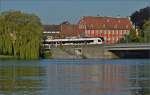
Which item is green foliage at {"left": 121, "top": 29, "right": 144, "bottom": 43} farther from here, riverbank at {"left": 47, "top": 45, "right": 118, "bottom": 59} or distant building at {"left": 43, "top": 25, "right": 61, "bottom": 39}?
distant building at {"left": 43, "top": 25, "right": 61, "bottom": 39}

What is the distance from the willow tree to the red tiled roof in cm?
5735

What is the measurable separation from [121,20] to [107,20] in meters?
4.82

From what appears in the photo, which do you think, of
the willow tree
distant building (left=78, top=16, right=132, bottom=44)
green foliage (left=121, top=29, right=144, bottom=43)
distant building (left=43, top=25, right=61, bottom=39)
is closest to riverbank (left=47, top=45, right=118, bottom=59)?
green foliage (left=121, top=29, right=144, bottom=43)

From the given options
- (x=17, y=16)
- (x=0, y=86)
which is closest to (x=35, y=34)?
(x=17, y=16)

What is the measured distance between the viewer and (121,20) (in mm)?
146125

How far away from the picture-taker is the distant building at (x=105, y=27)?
14300cm

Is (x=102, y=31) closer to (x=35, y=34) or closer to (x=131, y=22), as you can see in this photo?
(x=131, y=22)

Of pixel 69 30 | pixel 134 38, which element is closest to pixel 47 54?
pixel 134 38

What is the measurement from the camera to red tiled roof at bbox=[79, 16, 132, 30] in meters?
143

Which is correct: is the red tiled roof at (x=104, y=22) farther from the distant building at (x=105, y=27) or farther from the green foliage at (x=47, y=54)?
the green foliage at (x=47, y=54)

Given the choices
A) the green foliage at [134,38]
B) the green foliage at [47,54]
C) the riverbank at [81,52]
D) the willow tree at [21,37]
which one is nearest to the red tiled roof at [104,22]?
the green foliage at [134,38]

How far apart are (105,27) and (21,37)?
209 ft

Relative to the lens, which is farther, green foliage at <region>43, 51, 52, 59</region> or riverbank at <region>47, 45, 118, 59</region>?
riverbank at <region>47, 45, 118, 59</region>

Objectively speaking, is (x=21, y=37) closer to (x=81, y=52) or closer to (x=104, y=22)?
(x=81, y=52)
